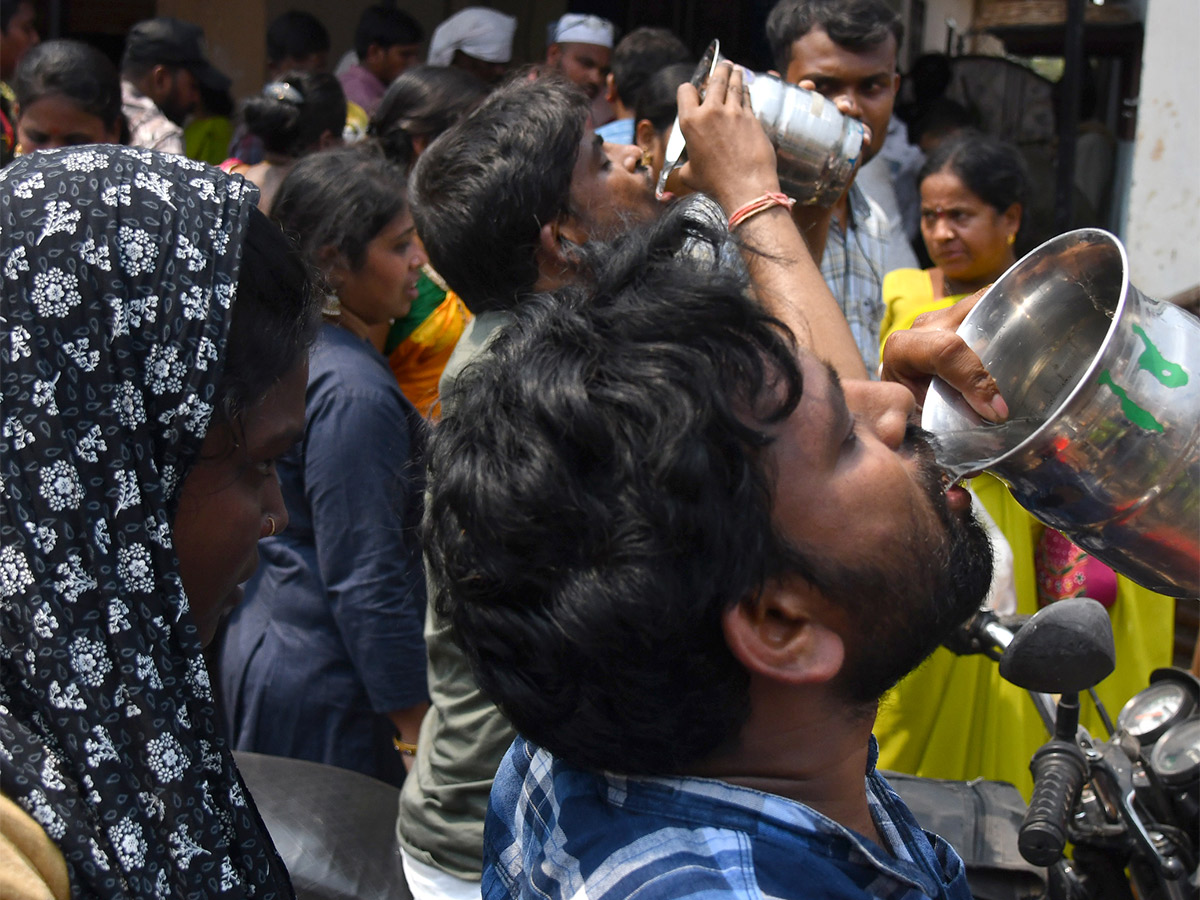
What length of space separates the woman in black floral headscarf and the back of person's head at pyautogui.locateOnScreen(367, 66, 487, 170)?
9.83 ft

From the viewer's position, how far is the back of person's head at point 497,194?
7.37 feet

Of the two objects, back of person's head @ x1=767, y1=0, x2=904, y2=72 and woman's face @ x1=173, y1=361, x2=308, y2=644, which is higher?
back of person's head @ x1=767, y1=0, x2=904, y2=72

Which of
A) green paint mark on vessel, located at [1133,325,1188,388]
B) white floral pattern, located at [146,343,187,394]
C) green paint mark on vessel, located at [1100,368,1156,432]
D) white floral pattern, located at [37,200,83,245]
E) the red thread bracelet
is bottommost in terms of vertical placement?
green paint mark on vessel, located at [1100,368,1156,432]

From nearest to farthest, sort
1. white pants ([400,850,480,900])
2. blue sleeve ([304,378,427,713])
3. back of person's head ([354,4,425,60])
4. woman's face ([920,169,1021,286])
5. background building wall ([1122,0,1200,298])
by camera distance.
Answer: white pants ([400,850,480,900]) < blue sleeve ([304,378,427,713]) < woman's face ([920,169,1021,286]) < background building wall ([1122,0,1200,298]) < back of person's head ([354,4,425,60])

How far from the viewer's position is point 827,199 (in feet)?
7.60

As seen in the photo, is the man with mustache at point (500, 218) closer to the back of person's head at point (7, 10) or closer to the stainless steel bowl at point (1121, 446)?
the stainless steel bowl at point (1121, 446)

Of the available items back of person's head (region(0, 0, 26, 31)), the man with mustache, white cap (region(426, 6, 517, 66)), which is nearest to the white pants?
the man with mustache

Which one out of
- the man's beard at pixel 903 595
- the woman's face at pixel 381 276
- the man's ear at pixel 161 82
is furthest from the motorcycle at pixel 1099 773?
the man's ear at pixel 161 82

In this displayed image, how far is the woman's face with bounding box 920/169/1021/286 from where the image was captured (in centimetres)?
397

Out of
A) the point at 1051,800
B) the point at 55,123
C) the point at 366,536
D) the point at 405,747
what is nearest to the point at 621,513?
the point at 1051,800

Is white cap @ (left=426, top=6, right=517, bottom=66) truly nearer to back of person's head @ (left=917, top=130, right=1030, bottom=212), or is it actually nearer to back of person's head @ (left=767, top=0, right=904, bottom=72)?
back of person's head @ (left=917, top=130, right=1030, bottom=212)

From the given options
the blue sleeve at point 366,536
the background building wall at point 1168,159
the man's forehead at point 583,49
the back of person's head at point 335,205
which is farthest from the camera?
the man's forehead at point 583,49

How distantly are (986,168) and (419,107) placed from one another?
1.98 m

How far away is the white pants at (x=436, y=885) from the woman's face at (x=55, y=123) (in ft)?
10.5
